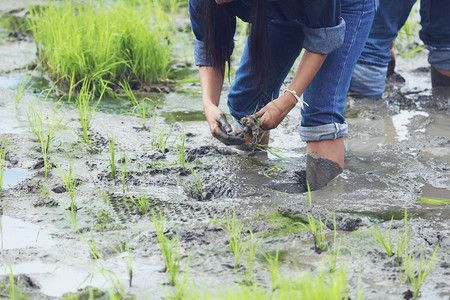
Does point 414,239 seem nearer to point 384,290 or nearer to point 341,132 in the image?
point 384,290

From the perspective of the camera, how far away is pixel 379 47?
134 inches

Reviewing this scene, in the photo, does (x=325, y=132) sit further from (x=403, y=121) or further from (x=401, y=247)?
(x=403, y=121)

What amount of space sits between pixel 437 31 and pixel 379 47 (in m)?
0.41

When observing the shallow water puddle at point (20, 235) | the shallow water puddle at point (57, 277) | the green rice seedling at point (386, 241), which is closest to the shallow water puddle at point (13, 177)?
the shallow water puddle at point (20, 235)

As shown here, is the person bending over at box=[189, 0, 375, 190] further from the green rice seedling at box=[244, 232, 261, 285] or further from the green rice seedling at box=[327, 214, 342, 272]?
the green rice seedling at box=[244, 232, 261, 285]

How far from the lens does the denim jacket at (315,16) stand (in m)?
2.18

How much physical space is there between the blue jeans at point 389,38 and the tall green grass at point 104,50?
1.32 meters

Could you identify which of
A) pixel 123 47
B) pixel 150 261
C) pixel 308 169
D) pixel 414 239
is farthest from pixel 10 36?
pixel 414 239

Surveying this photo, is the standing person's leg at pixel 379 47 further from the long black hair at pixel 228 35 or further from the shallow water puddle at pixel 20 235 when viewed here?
the shallow water puddle at pixel 20 235

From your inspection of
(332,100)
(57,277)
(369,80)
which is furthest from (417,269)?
(369,80)

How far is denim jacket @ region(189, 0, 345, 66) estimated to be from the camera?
7.16 feet

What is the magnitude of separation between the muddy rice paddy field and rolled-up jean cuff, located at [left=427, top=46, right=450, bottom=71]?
8.9 inches

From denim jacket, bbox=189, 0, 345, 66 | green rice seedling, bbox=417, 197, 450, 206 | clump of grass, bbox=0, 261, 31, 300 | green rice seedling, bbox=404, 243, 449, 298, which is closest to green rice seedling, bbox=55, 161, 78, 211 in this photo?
clump of grass, bbox=0, 261, 31, 300

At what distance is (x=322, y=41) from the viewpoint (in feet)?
7.37
